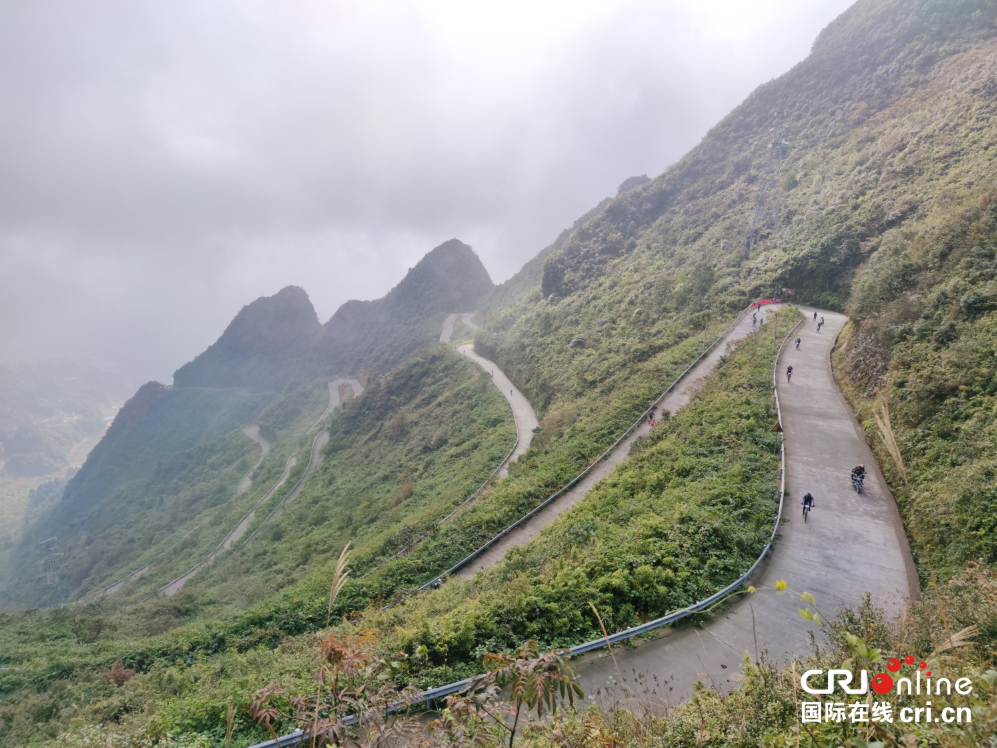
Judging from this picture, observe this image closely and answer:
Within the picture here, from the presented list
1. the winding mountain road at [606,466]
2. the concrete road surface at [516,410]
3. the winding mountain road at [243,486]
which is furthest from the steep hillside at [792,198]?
the winding mountain road at [243,486]

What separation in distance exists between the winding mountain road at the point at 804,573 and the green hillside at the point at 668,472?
23.2 inches

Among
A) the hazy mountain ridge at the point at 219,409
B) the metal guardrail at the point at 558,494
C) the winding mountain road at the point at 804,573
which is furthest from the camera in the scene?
the hazy mountain ridge at the point at 219,409

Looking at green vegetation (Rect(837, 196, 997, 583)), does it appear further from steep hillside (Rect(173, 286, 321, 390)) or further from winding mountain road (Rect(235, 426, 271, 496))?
steep hillside (Rect(173, 286, 321, 390))

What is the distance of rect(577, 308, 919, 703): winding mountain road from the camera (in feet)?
21.8

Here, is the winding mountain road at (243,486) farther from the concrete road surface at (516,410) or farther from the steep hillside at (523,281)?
the steep hillside at (523,281)

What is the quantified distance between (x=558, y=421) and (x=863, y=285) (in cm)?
1668

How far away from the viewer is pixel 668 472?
1401 centimetres

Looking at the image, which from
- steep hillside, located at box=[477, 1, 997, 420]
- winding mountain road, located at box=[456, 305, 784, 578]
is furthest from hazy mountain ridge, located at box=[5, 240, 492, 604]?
winding mountain road, located at box=[456, 305, 784, 578]

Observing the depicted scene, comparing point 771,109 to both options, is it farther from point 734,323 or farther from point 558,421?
point 558,421

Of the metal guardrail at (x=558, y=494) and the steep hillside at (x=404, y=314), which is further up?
the steep hillside at (x=404, y=314)

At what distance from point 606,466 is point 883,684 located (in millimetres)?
15394

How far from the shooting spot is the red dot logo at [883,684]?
2.87 meters

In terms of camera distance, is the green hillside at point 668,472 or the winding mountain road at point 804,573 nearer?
the green hillside at point 668,472

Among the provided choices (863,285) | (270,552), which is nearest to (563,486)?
(863,285)
